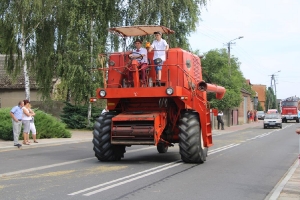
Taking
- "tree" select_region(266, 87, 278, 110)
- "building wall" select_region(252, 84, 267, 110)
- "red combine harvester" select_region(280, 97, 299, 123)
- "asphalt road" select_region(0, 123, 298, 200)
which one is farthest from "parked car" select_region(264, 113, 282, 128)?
"building wall" select_region(252, 84, 267, 110)

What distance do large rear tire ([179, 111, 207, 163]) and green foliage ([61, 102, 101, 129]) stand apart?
19277 millimetres

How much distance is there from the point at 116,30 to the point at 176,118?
130 inches

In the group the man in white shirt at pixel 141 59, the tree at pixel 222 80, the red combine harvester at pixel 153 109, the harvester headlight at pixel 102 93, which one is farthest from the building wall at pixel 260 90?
the harvester headlight at pixel 102 93

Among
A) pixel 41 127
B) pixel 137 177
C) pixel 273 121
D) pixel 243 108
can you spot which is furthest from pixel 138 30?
pixel 243 108

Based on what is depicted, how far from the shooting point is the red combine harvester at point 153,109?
11.7 m

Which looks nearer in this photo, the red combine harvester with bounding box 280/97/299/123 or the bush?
the bush

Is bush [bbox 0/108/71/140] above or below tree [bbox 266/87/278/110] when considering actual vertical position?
below

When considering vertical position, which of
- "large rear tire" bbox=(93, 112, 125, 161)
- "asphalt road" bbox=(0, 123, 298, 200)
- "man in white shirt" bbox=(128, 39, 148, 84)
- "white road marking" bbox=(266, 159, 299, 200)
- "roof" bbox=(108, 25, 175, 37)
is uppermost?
"roof" bbox=(108, 25, 175, 37)

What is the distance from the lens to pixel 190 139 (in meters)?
11.9

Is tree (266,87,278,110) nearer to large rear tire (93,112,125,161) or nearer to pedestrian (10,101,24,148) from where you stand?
pedestrian (10,101,24,148)

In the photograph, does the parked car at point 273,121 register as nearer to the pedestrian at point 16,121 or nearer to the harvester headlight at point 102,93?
the pedestrian at point 16,121

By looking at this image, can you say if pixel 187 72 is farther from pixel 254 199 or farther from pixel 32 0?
pixel 32 0

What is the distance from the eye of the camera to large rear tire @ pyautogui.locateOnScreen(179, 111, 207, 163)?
39.2ft

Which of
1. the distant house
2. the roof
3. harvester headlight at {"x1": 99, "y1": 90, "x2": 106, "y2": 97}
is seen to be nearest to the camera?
harvester headlight at {"x1": 99, "y1": 90, "x2": 106, "y2": 97}
